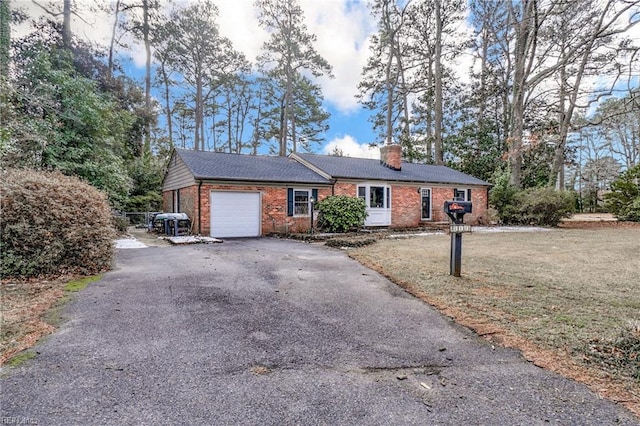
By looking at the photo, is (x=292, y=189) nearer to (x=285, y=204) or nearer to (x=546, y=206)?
(x=285, y=204)

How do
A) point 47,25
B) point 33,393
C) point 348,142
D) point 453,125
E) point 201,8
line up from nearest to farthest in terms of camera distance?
point 33,393
point 47,25
point 201,8
point 453,125
point 348,142

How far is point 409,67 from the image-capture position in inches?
1089

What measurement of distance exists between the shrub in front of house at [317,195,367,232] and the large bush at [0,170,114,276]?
892cm

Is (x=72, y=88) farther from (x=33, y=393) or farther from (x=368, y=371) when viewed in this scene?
(x=368, y=371)

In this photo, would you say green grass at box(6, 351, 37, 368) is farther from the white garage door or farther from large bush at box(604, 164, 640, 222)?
large bush at box(604, 164, 640, 222)

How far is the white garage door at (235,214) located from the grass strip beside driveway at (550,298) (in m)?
5.97

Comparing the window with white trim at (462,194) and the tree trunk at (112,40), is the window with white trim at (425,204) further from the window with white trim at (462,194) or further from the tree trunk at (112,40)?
the tree trunk at (112,40)

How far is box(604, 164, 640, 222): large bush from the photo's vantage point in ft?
62.4

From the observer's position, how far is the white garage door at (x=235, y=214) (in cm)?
1358

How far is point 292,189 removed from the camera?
14.9 metres

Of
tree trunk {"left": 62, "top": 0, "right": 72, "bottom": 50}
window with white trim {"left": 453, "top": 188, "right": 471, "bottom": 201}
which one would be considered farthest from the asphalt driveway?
tree trunk {"left": 62, "top": 0, "right": 72, "bottom": 50}

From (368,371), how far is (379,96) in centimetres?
2792

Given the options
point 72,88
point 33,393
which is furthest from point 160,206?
point 33,393

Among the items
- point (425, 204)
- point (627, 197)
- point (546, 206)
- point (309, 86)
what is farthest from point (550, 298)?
point (309, 86)
